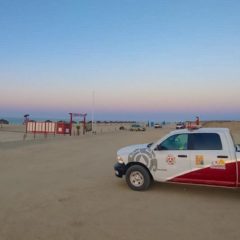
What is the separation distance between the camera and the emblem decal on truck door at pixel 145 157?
9.31 m

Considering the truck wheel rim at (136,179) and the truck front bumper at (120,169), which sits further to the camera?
the truck front bumper at (120,169)

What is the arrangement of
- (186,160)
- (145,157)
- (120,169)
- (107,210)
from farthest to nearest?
(120,169), (145,157), (186,160), (107,210)

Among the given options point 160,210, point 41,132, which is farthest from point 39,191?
point 41,132

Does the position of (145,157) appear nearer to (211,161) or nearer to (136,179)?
(136,179)

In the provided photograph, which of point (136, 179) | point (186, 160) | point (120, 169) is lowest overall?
point (136, 179)

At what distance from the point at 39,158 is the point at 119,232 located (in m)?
11.3

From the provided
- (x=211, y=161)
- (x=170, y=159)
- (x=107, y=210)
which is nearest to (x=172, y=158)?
(x=170, y=159)

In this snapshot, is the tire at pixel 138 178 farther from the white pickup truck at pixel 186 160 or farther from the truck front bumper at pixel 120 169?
the truck front bumper at pixel 120 169

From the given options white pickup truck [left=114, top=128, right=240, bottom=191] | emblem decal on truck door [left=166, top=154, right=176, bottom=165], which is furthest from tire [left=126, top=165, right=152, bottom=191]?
emblem decal on truck door [left=166, top=154, right=176, bottom=165]

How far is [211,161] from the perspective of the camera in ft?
28.2

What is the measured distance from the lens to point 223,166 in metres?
8.45

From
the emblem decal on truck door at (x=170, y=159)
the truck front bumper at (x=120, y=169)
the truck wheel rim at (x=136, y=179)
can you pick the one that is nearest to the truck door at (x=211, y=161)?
the emblem decal on truck door at (x=170, y=159)

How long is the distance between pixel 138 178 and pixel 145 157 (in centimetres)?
59

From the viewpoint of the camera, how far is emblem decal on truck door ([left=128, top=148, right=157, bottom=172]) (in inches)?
367
